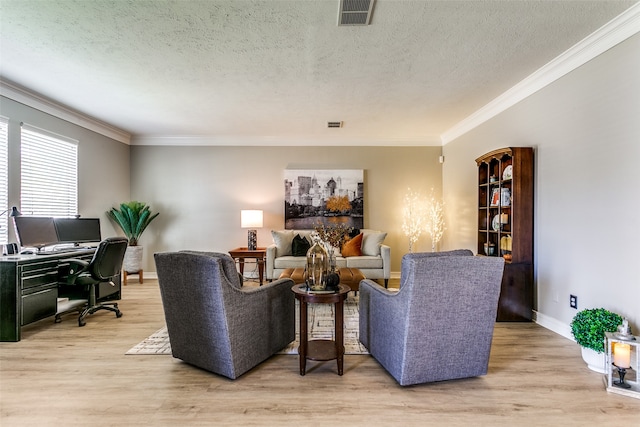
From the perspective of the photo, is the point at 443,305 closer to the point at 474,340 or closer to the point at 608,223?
the point at 474,340

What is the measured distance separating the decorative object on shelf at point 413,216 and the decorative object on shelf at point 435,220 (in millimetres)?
→ 107

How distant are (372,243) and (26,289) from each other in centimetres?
438

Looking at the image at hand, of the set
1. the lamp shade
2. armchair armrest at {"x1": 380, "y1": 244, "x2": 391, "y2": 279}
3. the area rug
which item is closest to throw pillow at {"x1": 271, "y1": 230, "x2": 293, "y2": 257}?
the lamp shade

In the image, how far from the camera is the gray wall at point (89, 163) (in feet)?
12.6

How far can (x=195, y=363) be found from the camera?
2.53 metres

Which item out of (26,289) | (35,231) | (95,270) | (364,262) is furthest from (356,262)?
(35,231)

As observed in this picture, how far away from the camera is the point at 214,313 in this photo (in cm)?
228

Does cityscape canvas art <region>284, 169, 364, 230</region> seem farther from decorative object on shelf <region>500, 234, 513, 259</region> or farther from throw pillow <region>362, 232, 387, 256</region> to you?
decorative object on shelf <region>500, 234, 513, 259</region>

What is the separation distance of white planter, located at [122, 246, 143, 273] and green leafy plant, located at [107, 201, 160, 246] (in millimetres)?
119

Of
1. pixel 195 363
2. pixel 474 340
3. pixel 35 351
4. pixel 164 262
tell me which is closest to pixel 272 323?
pixel 195 363

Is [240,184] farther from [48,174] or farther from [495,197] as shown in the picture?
[495,197]

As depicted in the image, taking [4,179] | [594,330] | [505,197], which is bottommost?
Answer: [594,330]

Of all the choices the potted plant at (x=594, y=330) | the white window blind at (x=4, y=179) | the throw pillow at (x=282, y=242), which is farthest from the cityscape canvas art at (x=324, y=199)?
the potted plant at (x=594, y=330)

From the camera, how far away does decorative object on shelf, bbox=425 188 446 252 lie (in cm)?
607
